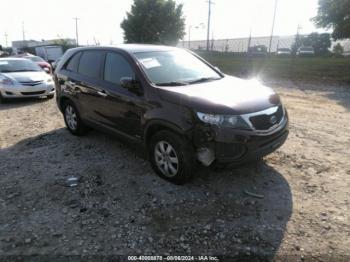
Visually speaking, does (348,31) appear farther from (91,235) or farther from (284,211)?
(91,235)

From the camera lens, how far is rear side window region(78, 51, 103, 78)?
5207 millimetres

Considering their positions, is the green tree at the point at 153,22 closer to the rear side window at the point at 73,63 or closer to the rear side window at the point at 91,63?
the rear side window at the point at 73,63

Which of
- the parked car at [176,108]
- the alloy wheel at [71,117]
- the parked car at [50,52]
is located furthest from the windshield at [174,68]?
the parked car at [50,52]

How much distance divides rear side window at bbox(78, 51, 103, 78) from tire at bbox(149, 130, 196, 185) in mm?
1809

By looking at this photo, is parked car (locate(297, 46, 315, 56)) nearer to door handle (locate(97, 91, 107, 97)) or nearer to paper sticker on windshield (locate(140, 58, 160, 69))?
paper sticker on windshield (locate(140, 58, 160, 69))

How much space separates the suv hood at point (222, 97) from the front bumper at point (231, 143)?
0.75ft

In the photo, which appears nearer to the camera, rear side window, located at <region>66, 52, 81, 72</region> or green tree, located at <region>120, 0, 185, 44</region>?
rear side window, located at <region>66, 52, 81, 72</region>

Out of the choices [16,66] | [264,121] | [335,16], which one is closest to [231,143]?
[264,121]

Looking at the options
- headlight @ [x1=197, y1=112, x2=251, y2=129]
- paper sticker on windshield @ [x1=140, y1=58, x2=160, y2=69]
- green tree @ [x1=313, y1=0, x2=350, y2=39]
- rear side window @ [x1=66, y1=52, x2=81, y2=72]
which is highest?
green tree @ [x1=313, y1=0, x2=350, y2=39]

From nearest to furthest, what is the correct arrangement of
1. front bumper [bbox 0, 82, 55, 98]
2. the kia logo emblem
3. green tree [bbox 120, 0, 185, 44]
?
the kia logo emblem, front bumper [bbox 0, 82, 55, 98], green tree [bbox 120, 0, 185, 44]

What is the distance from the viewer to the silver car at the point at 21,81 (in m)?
9.59

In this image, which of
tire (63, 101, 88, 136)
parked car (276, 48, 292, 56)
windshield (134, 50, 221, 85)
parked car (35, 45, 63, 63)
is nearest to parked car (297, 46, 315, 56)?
parked car (276, 48, 292, 56)

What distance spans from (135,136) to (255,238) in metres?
2.16

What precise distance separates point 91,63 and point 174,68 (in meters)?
1.61
